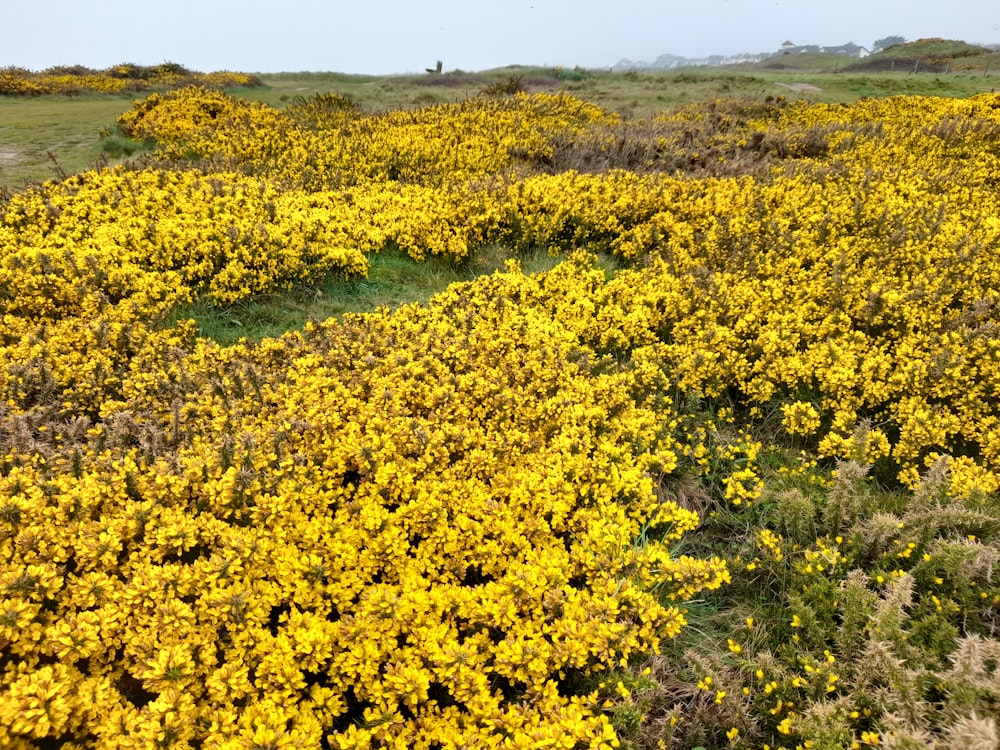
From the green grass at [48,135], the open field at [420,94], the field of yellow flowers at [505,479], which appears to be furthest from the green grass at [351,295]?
the open field at [420,94]

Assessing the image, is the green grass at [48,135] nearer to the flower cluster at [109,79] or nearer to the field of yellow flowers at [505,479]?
the flower cluster at [109,79]

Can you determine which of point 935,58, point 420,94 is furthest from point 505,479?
point 935,58

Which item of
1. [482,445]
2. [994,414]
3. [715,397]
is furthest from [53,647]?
[994,414]

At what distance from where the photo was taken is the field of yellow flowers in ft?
9.37

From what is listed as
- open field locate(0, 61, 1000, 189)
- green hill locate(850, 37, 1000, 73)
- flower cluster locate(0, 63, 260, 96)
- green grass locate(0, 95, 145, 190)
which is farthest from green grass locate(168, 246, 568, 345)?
green hill locate(850, 37, 1000, 73)

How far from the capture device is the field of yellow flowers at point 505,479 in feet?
9.37

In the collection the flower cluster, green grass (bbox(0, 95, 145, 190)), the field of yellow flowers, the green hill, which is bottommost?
the field of yellow flowers

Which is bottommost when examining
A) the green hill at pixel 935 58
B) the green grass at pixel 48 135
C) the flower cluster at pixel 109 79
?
the green grass at pixel 48 135

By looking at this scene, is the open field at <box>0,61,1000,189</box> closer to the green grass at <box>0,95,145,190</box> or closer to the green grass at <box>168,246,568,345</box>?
the green grass at <box>0,95,145,190</box>

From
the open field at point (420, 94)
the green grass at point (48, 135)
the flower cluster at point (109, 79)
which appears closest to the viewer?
the green grass at point (48, 135)

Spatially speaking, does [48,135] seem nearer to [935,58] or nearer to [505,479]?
[505,479]

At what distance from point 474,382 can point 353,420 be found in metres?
1.14

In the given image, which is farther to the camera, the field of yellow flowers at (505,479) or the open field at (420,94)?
the open field at (420,94)

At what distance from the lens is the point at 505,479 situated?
13.3 feet
